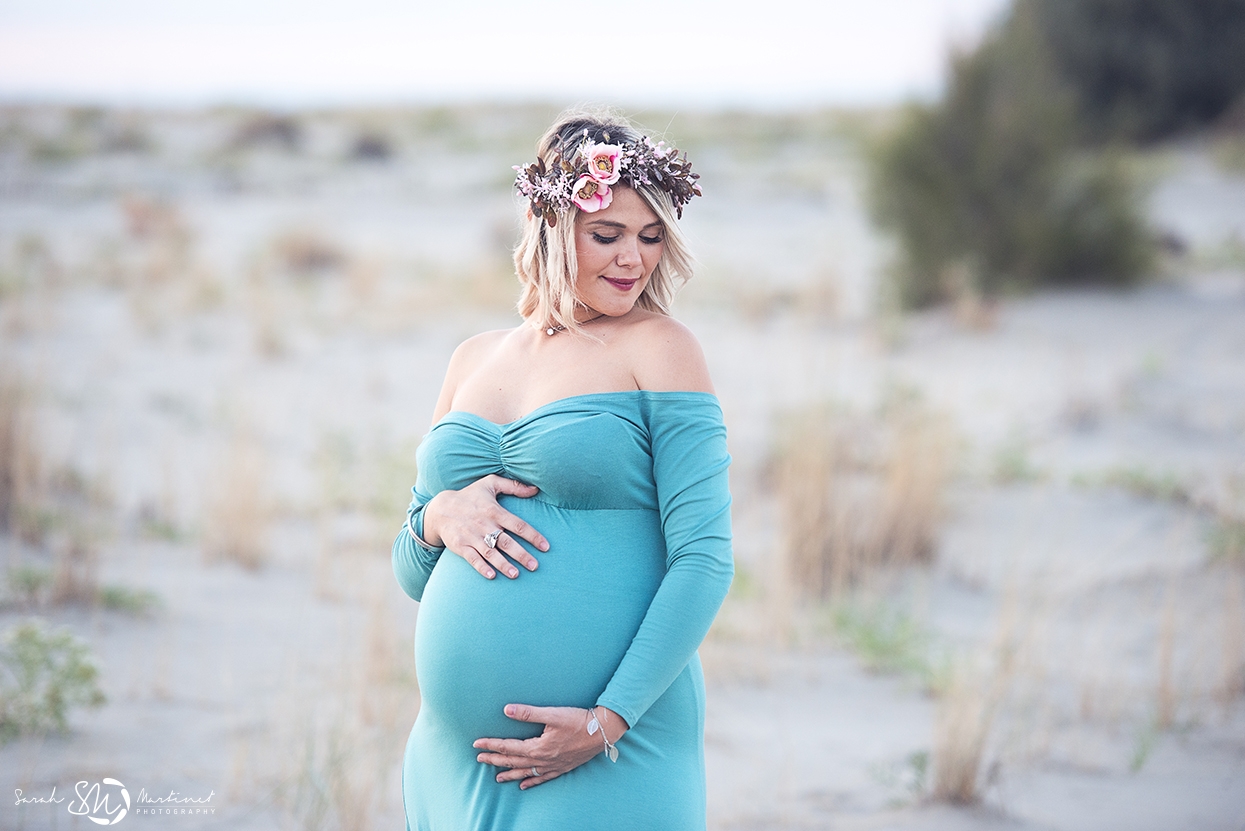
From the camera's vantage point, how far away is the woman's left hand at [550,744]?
1976 mm

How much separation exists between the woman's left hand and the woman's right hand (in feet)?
0.95

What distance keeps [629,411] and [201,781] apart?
225 cm

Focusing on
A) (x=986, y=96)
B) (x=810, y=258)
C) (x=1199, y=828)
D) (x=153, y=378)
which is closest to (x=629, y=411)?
(x=1199, y=828)

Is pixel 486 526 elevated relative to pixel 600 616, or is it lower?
elevated

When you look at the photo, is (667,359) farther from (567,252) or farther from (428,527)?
(428,527)

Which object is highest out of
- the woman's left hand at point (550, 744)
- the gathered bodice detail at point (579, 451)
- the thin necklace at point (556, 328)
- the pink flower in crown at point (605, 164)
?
the pink flower in crown at point (605, 164)

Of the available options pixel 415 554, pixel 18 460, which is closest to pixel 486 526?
pixel 415 554

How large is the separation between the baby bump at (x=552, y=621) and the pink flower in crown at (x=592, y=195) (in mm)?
641

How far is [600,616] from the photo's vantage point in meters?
2.06

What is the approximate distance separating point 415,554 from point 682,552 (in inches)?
27.9

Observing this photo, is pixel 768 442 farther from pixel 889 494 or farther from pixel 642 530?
pixel 642 530

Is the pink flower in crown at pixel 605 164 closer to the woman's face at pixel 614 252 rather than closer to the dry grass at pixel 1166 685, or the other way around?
the woman's face at pixel 614 252

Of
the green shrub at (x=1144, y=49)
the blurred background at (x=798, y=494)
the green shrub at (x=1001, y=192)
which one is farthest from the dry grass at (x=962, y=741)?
the green shrub at (x=1144, y=49)
